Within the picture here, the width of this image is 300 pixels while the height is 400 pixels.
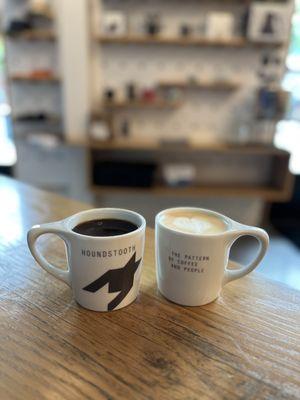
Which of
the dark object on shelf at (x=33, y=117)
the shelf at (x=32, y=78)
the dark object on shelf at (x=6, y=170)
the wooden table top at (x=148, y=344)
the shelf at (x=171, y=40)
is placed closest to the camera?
the wooden table top at (x=148, y=344)

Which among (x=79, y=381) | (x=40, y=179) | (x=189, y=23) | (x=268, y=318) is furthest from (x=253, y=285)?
(x=40, y=179)

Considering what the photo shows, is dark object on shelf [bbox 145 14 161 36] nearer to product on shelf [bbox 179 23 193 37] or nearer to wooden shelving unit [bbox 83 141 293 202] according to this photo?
product on shelf [bbox 179 23 193 37]

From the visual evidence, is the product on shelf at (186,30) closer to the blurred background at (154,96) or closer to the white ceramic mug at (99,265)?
the blurred background at (154,96)

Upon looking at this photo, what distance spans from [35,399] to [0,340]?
12cm

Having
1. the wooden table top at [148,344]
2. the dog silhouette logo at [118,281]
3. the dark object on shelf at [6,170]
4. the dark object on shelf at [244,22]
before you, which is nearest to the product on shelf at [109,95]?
the dark object on shelf at [244,22]

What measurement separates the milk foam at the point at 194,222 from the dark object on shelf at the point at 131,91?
1925 millimetres

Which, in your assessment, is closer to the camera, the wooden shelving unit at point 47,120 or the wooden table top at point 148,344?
the wooden table top at point 148,344

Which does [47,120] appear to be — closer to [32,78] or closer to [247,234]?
[32,78]

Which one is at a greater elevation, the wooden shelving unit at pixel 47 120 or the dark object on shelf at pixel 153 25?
the dark object on shelf at pixel 153 25

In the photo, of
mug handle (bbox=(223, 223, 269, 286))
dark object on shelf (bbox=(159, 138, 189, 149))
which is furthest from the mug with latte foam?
dark object on shelf (bbox=(159, 138, 189, 149))

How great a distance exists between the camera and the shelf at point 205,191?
2.33 metres

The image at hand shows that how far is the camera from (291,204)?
2.93 meters

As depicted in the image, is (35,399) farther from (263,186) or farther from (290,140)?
(290,140)

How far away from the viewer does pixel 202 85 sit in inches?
90.4
